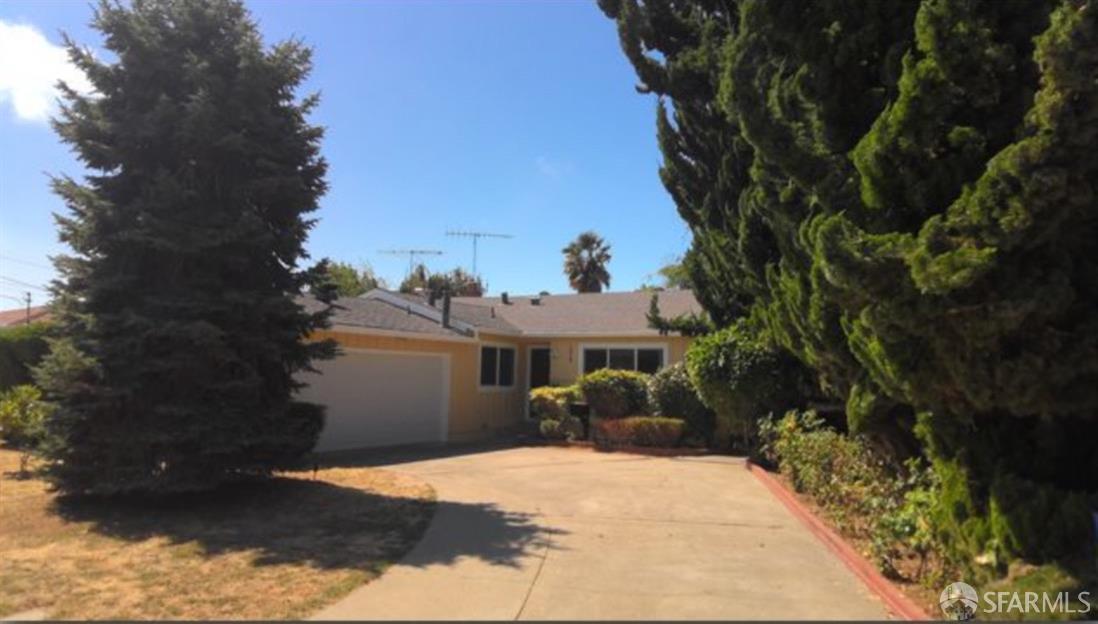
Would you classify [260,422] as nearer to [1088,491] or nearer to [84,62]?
[84,62]

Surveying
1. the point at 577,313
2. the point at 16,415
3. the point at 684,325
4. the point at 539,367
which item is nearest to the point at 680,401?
the point at 684,325

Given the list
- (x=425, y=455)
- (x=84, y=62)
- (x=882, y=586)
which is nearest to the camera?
(x=882, y=586)

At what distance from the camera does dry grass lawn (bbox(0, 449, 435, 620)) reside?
6.28 meters

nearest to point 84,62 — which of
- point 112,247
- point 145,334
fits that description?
point 112,247

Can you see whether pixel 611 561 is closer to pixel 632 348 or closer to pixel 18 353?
pixel 632 348

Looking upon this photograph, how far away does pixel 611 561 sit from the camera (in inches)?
297

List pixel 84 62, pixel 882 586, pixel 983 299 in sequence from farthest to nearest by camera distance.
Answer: pixel 84 62 < pixel 882 586 < pixel 983 299

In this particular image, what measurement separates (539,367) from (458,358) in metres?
3.60

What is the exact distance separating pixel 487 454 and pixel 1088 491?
479 inches

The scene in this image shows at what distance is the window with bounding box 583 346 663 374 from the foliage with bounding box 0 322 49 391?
13.0 meters

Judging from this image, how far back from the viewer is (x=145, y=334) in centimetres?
970

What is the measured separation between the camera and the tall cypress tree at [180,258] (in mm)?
9859

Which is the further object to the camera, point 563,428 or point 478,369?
point 478,369

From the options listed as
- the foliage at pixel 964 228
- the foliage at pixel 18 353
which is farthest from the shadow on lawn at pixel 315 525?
the foliage at pixel 18 353
